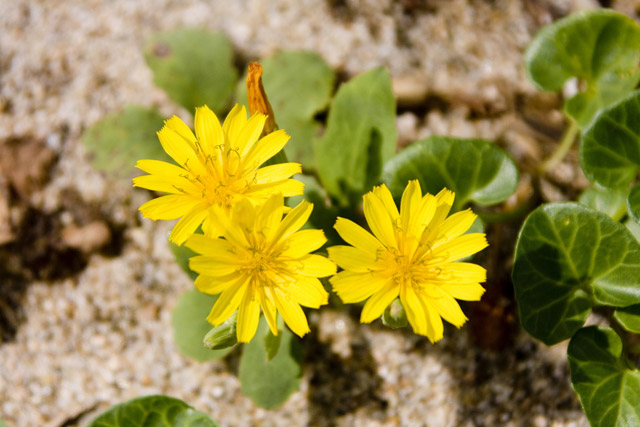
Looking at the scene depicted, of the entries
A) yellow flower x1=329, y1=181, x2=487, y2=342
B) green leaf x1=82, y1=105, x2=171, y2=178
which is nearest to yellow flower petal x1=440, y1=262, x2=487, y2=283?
yellow flower x1=329, y1=181, x2=487, y2=342

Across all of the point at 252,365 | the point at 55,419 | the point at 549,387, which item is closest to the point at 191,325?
the point at 252,365

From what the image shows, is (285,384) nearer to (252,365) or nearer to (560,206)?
(252,365)

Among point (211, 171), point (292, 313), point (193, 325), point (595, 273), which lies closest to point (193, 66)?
point (211, 171)

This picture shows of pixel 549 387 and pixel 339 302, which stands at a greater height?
pixel 339 302

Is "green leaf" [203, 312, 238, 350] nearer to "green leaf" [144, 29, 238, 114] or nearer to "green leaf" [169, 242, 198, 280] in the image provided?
"green leaf" [169, 242, 198, 280]

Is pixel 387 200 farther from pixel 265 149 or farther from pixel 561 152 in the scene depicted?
pixel 561 152

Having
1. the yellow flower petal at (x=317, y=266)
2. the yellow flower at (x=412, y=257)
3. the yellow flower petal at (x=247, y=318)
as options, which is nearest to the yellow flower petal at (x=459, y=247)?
the yellow flower at (x=412, y=257)
